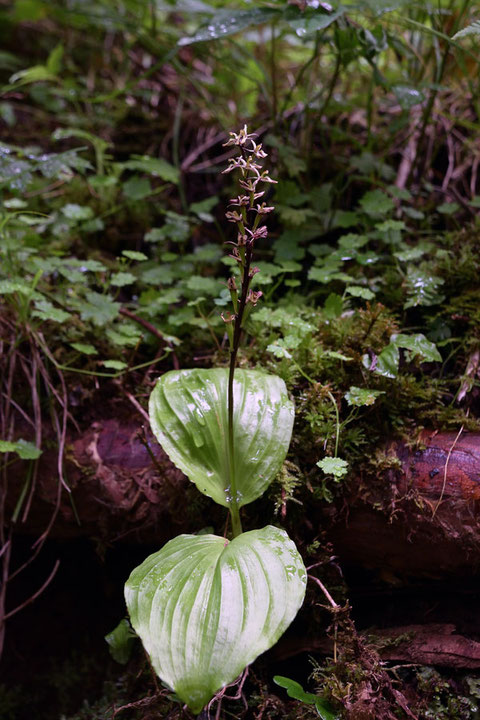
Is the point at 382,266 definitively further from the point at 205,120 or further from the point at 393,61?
the point at 393,61

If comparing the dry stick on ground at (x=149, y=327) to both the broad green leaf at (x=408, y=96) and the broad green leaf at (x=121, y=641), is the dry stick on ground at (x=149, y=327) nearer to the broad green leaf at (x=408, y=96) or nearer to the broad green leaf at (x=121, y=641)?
the broad green leaf at (x=121, y=641)

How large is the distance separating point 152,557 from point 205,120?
111 inches

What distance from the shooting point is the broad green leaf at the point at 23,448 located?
176cm

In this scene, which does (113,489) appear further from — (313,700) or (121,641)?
(313,700)

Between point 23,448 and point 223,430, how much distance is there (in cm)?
79

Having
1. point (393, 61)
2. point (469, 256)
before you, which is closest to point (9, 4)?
point (393, 61)

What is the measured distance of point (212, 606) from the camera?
3.82 ft

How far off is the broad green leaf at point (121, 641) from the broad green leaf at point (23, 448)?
2.12 feet

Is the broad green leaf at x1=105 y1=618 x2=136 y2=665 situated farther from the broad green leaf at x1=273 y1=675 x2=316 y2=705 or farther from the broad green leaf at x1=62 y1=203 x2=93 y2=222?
the broad green leaf at x1=62 y1=203 x2=93 y2=222

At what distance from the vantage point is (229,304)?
85.7 inches

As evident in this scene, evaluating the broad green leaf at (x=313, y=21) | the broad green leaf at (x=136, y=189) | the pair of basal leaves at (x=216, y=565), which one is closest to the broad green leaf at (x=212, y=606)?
the pair of basal leaves at (x=216, y=565)

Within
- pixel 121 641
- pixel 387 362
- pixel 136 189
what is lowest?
pixel 121 641

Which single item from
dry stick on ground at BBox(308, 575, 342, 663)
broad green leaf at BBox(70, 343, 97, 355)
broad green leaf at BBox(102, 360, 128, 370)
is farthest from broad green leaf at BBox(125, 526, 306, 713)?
broad green leaf at BBox(70, 343, 97, 355)

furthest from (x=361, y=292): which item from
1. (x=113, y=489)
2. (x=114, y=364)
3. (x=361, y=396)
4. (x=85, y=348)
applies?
(x=113, y=489)
